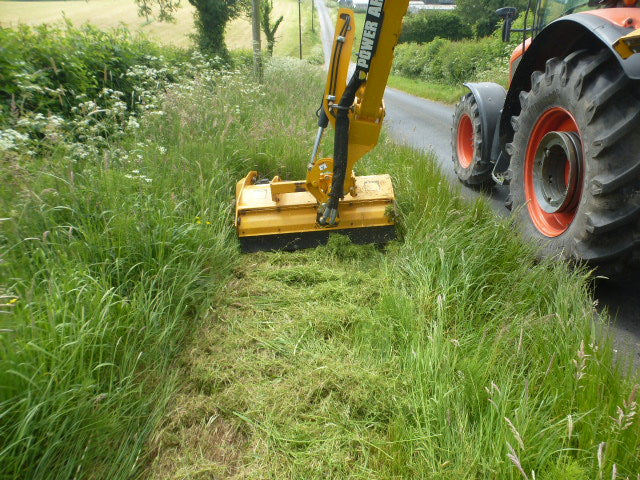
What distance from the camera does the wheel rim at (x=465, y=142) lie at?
16.2 ft

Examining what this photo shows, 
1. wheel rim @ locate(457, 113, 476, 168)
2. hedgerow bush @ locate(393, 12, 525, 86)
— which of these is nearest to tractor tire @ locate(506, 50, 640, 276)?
wheel rim @ locate(457, 113, 476, 168)

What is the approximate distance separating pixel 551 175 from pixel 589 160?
2.02ft

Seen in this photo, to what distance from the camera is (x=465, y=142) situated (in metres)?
5.07

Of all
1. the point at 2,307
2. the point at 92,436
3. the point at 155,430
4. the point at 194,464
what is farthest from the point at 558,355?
the point at 2,307

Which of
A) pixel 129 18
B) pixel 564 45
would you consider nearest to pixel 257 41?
pixel 564 45

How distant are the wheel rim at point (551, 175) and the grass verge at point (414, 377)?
1.22ft

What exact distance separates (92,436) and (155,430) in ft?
0.92

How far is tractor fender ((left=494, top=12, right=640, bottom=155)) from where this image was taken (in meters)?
2.21

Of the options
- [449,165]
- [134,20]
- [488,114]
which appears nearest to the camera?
[488,114]

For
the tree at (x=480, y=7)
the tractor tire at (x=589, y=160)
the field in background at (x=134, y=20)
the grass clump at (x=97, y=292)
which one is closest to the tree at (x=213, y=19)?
the field in background at (x=134, y=20)

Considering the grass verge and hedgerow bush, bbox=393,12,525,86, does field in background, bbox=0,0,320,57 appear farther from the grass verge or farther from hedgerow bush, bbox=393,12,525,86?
hedgerow bush, bbox=393,12,525,86

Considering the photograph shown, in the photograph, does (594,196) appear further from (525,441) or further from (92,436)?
(92,436)

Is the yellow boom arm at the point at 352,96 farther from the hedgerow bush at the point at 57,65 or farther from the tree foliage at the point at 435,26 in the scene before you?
the tree foliage at the point at 435,26

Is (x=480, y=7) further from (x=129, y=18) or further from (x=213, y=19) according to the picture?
→ (x=129, y=18)
